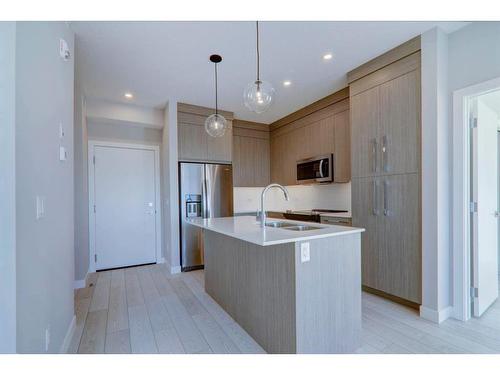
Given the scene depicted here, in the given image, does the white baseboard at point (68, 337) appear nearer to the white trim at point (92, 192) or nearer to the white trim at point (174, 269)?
the white trim at point (174, 269)

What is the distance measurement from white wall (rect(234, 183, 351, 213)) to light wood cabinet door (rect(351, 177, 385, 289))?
116 centimetres

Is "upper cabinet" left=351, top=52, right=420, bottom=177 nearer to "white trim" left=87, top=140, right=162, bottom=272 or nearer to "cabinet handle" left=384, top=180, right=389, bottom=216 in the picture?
"cabinet handle" left=384, top=180, right=389, bottom=216

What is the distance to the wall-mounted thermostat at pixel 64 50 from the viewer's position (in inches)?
72.5

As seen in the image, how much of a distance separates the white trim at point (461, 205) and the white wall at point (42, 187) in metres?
3.16

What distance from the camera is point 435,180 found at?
86.0 inches

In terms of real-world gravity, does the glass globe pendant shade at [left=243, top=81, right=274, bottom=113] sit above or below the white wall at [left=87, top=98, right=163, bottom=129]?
below

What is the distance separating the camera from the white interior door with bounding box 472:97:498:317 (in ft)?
7.27

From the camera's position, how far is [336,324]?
1711 millimetres

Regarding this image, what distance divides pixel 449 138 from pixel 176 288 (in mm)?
3478

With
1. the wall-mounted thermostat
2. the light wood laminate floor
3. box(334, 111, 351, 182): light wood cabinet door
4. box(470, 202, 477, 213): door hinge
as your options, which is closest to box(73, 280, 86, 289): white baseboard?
the light wood laminate floor

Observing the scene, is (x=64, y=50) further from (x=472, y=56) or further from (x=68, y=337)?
(x=472, y=56)

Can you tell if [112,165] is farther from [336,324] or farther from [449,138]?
[449,138]
